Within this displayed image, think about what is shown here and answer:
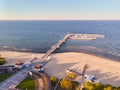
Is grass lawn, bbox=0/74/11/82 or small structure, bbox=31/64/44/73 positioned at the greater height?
small structure, bbox=31/64/44/73

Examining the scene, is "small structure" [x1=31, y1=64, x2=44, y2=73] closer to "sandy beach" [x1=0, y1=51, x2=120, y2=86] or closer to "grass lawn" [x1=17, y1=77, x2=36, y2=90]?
"sandy beach" [x1=0, y1=51, x2=120, y2=86]

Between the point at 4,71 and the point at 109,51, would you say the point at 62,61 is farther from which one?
the point at 109,51

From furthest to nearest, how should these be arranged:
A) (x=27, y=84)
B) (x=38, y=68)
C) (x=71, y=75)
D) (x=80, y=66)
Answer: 1. (x=80, y=66)
2. (x=38, y=68)
3. (x=71, y=75)
4. (x=27, y=84)

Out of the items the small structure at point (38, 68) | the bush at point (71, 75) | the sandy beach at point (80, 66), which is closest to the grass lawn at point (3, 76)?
the small structure at point (38, 68)

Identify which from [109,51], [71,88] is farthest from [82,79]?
[109,51]

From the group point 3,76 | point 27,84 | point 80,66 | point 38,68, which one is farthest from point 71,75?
point 3,76

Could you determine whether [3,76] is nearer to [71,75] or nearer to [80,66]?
[71,75]

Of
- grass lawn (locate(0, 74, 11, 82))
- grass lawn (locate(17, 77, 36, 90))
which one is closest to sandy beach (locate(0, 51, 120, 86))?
grass lawn (locate(17, 77, 36, 90))

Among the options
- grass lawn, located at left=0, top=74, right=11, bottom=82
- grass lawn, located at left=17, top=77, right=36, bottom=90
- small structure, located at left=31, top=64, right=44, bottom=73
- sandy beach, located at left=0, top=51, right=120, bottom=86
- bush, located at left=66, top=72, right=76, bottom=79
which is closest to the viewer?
grass lawn, located at left=17, top=77, right=36, bottom=90
